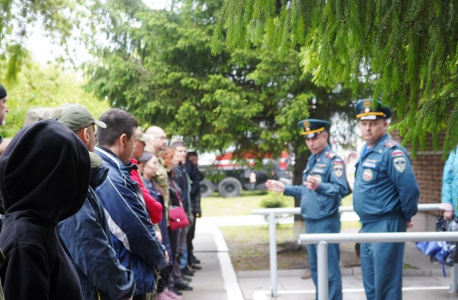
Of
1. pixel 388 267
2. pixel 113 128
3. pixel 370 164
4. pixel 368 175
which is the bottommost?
pixel 388 267

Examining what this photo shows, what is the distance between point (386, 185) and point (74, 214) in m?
3.51

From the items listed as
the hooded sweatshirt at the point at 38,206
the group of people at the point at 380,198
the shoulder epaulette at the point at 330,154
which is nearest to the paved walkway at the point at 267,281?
the group of people at the point at 380,198

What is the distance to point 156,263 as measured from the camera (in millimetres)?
4328

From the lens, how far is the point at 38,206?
2.48m

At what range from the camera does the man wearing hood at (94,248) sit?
3359 mm

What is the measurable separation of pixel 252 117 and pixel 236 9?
8.10 metres

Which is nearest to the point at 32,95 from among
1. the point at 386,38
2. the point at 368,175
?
the point at 368,175

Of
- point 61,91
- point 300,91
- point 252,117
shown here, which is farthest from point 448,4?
point 61,91

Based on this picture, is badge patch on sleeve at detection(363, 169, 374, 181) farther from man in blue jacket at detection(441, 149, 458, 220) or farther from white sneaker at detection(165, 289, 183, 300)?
white sneaker at detection(165, 289, 183, 300)

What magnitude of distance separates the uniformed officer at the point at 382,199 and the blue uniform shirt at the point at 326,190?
67cm

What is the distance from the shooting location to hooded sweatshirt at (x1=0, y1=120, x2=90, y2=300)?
7.75 feet

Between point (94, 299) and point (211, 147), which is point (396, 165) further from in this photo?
point (211, 147)

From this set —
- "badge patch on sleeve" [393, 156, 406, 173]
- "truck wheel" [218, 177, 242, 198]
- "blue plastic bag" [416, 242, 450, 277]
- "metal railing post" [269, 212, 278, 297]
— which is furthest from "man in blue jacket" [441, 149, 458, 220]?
"truck wheel" [218, 177, 242, 198]

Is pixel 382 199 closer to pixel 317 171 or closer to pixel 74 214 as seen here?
pixel 317 171
